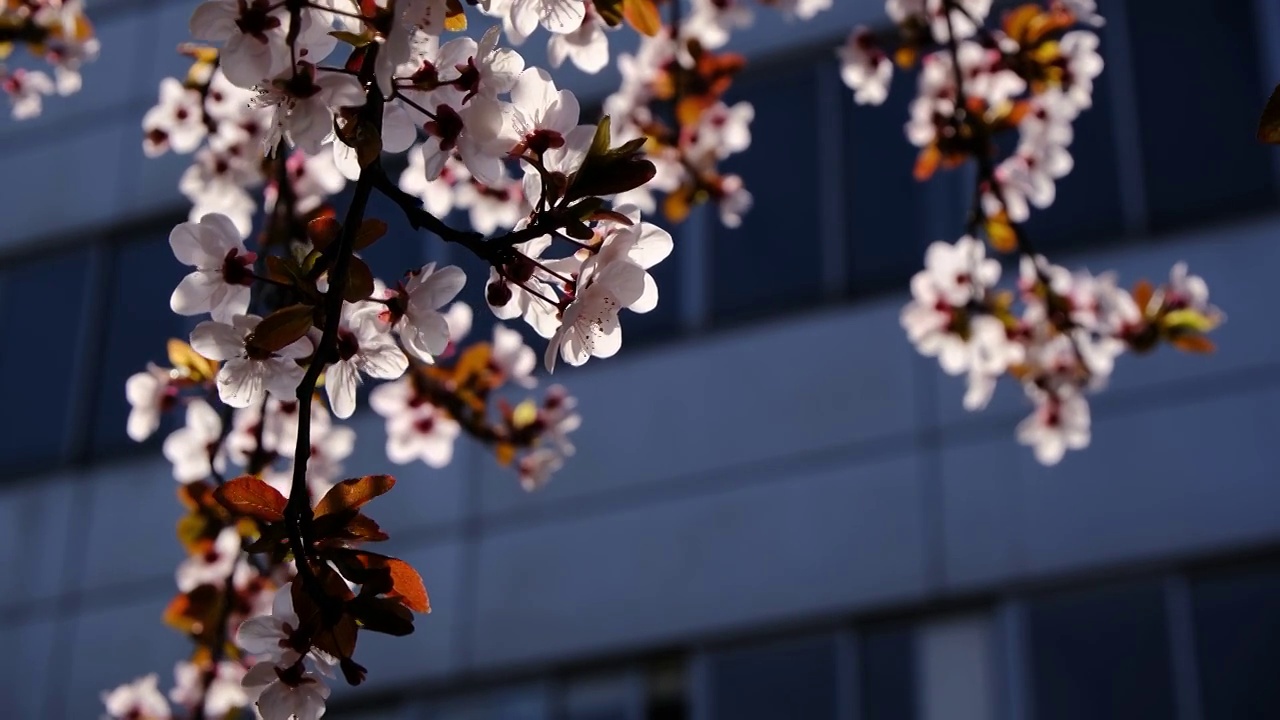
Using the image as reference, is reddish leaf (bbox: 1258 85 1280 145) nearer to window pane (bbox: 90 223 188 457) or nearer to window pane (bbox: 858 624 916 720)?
window pane (bbox: 858 624 916 720)

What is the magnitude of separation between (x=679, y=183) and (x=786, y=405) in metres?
3.82

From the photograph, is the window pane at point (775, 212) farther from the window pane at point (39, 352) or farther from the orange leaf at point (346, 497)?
the orange leaf at point (346, 497)

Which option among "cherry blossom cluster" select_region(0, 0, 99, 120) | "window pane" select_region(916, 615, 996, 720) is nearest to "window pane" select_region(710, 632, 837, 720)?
"window pane" select_region(916, 615, 996, 720)

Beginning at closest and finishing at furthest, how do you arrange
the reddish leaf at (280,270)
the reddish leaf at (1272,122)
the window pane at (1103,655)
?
the reddish leaf at (1272,122) < the reddish leaf at (280,270) < the window pane at (1103,655)

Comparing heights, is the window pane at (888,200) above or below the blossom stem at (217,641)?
above

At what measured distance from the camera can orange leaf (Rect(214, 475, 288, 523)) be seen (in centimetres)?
200

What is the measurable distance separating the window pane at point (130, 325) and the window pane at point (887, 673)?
4461 mm

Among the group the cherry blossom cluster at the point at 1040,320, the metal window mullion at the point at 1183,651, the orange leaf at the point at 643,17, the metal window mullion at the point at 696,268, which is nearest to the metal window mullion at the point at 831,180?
the metal window mullion at the point at 696,268

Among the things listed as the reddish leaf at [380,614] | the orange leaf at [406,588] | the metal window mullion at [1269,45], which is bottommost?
the reddish leaf at [380,614]

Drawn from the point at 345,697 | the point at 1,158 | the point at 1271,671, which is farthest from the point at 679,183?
the point at 1,158

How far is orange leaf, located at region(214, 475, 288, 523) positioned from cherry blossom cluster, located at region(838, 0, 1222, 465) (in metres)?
2.10

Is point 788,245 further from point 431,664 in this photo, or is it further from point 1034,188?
point 1034,188

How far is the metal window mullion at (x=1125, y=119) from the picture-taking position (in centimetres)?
782

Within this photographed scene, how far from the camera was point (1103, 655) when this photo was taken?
6984 mm
